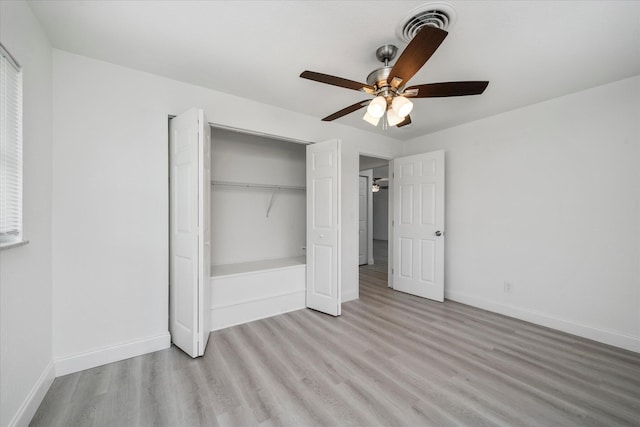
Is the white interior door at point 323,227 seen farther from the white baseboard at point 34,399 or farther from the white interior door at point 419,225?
the white baseboard at point 34,399

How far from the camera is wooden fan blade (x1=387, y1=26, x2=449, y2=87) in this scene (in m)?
1.30

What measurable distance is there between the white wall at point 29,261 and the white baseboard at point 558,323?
168 inches

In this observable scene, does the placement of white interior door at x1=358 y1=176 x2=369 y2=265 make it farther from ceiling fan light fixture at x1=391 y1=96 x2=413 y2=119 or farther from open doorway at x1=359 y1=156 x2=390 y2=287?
ceiling fan light fixture at x1=391 y1=96 x2=413 y2=119

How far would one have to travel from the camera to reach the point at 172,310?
2520mm

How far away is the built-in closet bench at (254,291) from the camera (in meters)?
2.88

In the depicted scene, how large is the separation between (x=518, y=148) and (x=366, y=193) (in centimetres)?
358

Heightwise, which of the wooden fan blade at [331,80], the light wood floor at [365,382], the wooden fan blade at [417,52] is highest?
the wooden fan blade at [331,80]

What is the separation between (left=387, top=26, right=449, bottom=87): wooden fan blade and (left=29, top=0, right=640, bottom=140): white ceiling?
0.35 meters

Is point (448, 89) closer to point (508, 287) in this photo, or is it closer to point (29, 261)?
point (508, 287)

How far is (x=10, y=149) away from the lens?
57.1 inches

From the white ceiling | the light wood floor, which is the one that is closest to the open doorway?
the light wood floor

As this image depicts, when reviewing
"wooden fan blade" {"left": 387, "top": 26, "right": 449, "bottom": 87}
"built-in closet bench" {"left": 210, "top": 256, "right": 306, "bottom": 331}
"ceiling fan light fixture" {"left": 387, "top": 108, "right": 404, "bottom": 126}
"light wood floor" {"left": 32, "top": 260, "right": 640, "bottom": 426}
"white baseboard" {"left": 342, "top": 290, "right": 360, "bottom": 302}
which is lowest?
"light wood floor" {"left": 32, "top": 260, "right": 640, "bottom": 426}

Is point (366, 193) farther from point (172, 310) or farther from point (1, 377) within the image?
point (1, 377)

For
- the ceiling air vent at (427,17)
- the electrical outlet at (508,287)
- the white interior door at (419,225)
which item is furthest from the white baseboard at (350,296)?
the ceiling air vent at (427,17)
